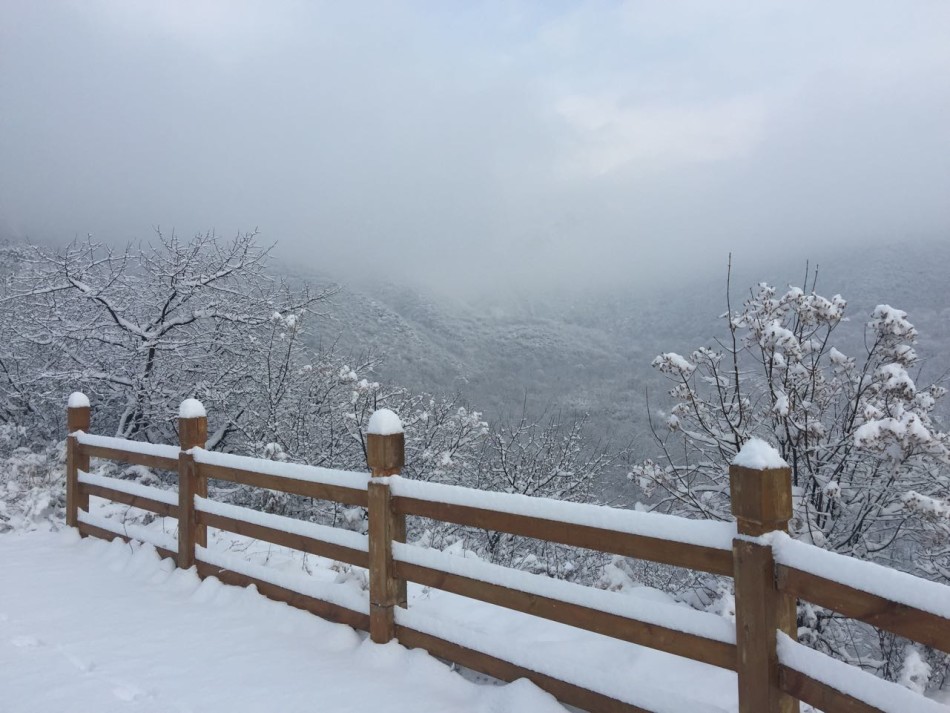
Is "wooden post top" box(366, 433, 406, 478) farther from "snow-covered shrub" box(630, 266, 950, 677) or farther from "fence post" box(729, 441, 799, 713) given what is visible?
"snow-covered shrub" box(630, 266, 950, 677)

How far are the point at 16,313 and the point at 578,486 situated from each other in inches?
449

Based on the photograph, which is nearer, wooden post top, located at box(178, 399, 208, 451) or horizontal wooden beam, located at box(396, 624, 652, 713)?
horizontal wooden beam, located at box(396, 624, 652, 713)

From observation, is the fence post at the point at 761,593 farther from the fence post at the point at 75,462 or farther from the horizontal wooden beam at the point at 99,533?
the fence post at the point at 75,462

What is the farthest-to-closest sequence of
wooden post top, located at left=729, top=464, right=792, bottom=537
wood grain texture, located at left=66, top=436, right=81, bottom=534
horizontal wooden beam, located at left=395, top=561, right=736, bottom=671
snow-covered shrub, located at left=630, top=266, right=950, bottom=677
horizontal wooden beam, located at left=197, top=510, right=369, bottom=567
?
wood grain texture, located at left=66, top=436, right=81, bottom=534
snow-covered shrub, located at left=630, top=266, right=950, bottom=677
horizontal wooden beam, located at left=197, top=510, right=369, bottom=567
horizontal wooden beam, located at left=395, top=561, right=736, bottom=671
wooden post top, located at left=729, top=464, right=792, bottom=537

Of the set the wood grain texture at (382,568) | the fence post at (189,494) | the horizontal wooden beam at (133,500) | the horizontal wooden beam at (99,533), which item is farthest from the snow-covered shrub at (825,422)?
the horizontal wooden beam at (99,533)

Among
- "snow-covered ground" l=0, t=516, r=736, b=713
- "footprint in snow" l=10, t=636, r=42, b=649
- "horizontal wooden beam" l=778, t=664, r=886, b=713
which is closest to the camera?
"horizontal wooden beam" l=778, t=664, r=886, b=713

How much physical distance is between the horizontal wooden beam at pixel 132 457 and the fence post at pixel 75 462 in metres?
0.12

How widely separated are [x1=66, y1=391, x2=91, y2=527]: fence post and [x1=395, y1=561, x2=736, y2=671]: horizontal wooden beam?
489 centimetres

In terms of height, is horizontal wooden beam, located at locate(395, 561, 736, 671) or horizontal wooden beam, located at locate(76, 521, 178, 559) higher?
horizontal wooden beam, located at locate(395, 561, 736, 671)

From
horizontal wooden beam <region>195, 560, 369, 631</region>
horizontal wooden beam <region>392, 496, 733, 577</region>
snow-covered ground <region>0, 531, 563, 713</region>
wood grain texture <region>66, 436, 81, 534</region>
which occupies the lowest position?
snow-covered ground <region>0, 531, 563, 713</region>

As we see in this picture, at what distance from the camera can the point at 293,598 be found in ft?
15.1

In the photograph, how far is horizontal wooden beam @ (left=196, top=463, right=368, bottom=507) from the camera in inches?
166

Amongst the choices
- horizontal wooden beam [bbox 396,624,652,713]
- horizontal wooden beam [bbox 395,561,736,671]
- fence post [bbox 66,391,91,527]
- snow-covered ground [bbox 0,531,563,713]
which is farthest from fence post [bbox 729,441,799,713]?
fence post [bbox 66,391,91,527]

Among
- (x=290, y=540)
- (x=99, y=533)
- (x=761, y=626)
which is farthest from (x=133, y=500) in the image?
(x=761, y=626)
